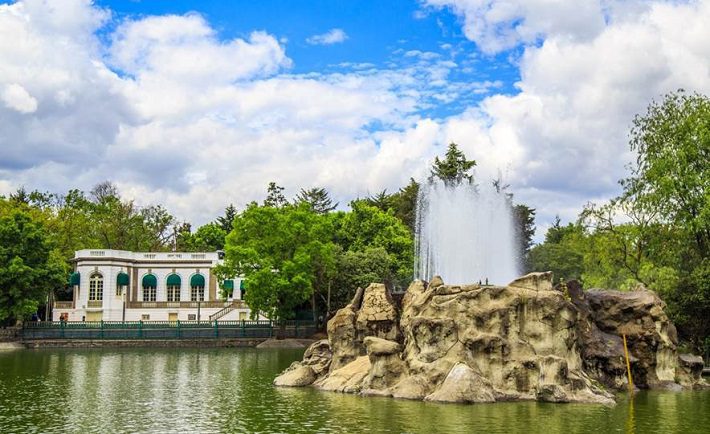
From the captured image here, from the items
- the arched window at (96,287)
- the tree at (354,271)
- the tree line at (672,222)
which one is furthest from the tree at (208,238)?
the tree line at (672,222)

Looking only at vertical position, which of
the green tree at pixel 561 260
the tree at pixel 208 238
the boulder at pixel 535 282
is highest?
the tree at pixel 208 238

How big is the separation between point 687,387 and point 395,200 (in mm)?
59923

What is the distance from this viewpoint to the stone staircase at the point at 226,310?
75125 millimetres

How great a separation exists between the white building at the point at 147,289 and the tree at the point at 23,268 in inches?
479

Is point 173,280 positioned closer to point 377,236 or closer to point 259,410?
point 377,236

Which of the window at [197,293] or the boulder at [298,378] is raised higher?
the window at [197,293]

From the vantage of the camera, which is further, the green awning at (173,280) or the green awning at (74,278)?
the green awning at (173,280)

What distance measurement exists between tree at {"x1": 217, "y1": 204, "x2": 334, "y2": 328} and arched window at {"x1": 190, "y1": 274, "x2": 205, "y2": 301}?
1581 cm

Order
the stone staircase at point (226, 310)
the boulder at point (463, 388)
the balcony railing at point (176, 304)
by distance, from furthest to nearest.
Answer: the balcony railing at point (176, 304), the stone staircase at point (226, 310), the boulder at point (463, 388)

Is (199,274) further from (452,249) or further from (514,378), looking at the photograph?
(514,378)

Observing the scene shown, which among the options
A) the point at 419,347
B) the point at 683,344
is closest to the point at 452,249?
the point at 419,347

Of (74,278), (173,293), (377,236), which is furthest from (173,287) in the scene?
(377,236)

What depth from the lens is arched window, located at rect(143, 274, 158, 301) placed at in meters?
79.1

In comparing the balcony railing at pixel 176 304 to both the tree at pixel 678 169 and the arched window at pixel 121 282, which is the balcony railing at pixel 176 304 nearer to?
the arched window at pixel 121 282
